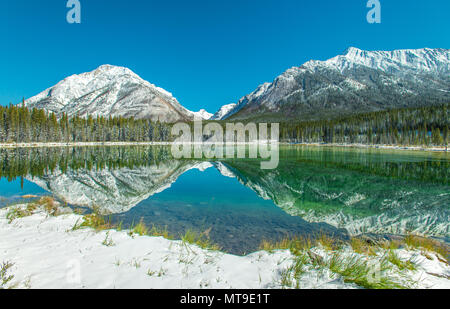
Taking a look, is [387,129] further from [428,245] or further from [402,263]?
[402,263]

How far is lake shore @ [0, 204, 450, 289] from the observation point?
5352mm

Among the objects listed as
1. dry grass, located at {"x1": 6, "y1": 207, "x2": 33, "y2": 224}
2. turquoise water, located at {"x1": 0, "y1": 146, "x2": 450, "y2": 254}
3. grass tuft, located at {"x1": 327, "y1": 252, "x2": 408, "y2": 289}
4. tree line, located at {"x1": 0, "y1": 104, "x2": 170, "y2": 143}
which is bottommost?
turquoise water, located at {"x1": 0, "y1": 146, "x2": 450, "y2": 254}

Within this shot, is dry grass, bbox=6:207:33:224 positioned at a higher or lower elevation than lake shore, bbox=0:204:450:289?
higher

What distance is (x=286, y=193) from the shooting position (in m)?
20.6

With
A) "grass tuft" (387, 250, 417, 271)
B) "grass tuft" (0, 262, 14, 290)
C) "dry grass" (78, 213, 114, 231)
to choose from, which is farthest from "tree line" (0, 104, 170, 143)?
"grass tuft" (387, 250, 417, 271)

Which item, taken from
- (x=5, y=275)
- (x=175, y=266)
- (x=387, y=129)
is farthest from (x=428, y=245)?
(x=387, y=129)

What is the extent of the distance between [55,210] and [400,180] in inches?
1311

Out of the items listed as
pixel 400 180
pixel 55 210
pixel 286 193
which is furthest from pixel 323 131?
pixel 55 210

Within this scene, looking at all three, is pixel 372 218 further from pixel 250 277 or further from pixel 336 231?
pixel 250 277

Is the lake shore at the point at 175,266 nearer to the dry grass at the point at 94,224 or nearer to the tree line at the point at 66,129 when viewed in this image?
the dry grass at the point at 94,224

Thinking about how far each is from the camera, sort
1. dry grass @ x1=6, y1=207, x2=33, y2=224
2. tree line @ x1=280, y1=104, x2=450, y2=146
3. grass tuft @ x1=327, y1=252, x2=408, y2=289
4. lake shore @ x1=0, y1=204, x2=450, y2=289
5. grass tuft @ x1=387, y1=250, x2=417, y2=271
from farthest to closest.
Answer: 1. tree line @ x1=280, y1=104, x2=450, y2=146
2. dry grass @ x1=6, y1=207, x2=33, y2=224
3. grass tuft @ x1=387, y1=250, x2=417, y2=271
4. lake shore @ x1=0, y1=204, x2=450, y2=289
5. grass tuft @ x1=327, y1=252, x2=408, y2=289

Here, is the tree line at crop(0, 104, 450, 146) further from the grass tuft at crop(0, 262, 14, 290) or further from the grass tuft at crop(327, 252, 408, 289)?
the grass tuft at crop(327, 252, 408, 289)

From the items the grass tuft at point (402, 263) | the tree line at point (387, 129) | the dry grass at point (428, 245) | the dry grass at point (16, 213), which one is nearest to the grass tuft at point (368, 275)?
the grass tuft at point (402, 263)

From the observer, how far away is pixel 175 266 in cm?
632
